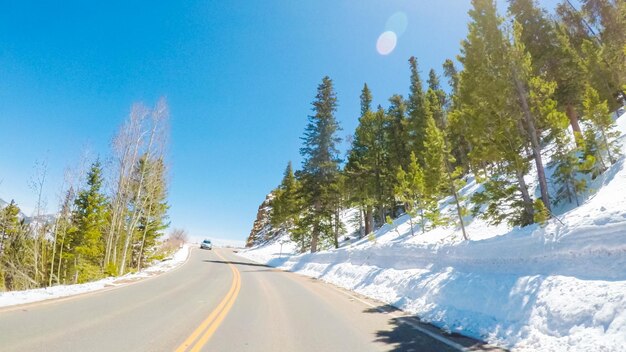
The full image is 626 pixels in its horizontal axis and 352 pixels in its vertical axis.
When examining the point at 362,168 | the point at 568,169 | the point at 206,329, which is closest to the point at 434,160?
the point at 568,169

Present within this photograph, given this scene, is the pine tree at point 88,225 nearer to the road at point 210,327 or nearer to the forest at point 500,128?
the forest at point 500,128

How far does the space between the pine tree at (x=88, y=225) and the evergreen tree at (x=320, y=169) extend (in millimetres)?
18707

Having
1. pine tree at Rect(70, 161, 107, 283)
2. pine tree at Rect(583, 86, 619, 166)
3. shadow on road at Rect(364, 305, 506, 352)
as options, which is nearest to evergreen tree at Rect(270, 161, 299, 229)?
pine tree at Rect(70, 161, 107, 283)

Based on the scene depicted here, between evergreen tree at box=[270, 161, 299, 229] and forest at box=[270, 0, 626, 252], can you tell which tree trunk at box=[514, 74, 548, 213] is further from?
evergreen tree at box=[270, 161, 299, 229]

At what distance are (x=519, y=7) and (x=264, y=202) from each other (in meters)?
91.0

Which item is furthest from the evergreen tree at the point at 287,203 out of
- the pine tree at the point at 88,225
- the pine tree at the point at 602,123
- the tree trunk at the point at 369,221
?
the pine tree at the point at 602,123

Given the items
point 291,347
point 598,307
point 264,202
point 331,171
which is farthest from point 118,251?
point 264,202

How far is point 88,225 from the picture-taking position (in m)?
28.5

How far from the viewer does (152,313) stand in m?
7.62

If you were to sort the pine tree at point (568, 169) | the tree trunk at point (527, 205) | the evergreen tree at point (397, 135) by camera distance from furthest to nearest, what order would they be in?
the evergreen tree at point (397, 135) < the pine tree at point (568, 169) < the tree trunk at point (527, 205)

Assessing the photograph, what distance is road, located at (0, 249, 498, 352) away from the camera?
16.9 feet

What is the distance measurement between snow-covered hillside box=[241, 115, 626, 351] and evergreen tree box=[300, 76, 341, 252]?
19878 mm

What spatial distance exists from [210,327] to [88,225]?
92.9 ft

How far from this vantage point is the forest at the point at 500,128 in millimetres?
14453
